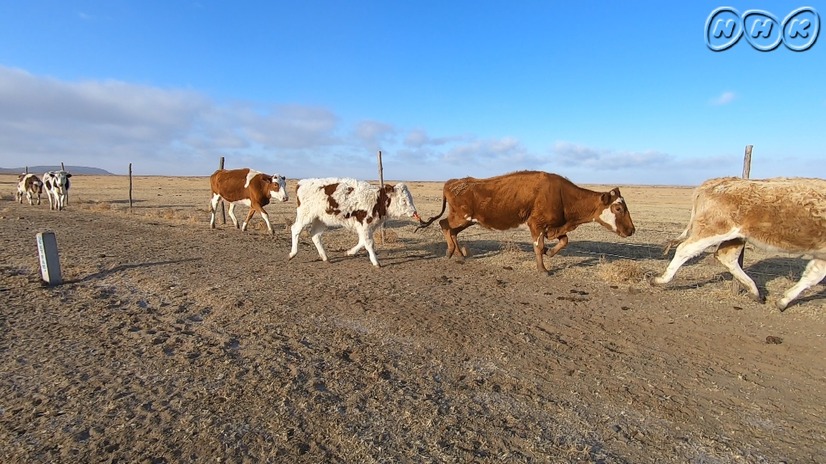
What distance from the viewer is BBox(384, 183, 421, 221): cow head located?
968 centimetres

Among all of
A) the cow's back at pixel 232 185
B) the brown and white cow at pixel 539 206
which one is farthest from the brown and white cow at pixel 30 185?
the brown and white cow at pixel 539 206

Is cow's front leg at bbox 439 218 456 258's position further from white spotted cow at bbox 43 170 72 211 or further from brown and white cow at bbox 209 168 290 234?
white spotted cow at bbox 43 170 72 211

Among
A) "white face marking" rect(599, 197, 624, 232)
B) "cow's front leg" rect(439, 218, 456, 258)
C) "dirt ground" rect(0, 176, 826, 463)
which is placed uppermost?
"white face marking" rect(599, 197, 624, 232)

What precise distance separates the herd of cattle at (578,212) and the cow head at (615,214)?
0.02m

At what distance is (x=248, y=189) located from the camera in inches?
585

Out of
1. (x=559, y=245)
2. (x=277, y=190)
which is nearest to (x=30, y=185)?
(x=277, y=190)

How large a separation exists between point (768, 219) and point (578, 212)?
3626mm

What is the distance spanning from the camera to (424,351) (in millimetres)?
4824

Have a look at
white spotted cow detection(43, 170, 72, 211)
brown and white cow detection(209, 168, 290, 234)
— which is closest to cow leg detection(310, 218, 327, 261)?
brown and white cow detection(209, 168, 290, 234)

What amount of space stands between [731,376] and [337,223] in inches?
283

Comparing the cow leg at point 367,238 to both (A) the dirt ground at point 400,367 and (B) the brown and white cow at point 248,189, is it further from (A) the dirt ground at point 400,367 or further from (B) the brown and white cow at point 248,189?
(B) the brown and white cow at point 248,189

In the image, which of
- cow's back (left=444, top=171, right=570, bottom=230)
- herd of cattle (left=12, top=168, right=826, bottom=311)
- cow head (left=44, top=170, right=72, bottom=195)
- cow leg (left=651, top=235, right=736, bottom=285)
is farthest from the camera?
cow head (left=44, top=170, right=72, bottom=195)

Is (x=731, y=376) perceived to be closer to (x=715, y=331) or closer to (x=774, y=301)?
(x=715, y=331)

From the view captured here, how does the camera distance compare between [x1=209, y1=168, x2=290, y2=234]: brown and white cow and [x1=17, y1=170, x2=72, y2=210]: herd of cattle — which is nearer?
[x1=209, y1=168, x2=290, y2=234]: brown and white cow
